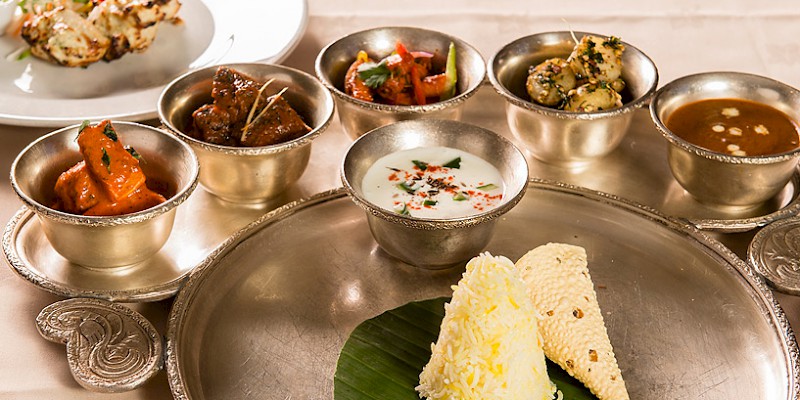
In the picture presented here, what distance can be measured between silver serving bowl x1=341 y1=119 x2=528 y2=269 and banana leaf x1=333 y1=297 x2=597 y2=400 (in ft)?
0.57

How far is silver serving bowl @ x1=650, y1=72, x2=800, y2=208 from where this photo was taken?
9.75 ft

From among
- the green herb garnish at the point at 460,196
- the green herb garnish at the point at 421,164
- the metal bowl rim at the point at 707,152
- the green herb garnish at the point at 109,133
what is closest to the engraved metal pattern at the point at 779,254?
the metal bowl rim at the point at 707,152

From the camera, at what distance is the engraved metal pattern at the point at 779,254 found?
2762 millimetres

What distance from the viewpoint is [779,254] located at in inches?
112

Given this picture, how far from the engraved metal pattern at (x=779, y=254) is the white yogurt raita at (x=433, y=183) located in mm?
840

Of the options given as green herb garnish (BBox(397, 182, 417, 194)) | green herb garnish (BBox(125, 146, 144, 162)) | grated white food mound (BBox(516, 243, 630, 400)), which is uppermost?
green herb garnish (BBox(125, 146, 144, 162))

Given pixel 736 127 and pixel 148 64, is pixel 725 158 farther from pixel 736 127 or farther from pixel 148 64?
pixel 148 64

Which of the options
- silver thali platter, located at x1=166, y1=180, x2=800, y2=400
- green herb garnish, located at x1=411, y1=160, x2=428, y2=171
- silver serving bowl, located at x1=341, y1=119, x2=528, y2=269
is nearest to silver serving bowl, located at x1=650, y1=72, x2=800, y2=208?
silver thali platter, located at x1=166, y1=180, x2=800, y2=400

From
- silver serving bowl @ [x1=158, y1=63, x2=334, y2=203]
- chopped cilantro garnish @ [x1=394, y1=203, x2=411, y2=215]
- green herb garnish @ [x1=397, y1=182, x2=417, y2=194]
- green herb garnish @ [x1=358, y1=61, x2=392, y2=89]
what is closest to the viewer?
chopped cilantro garnish @ [x1=394, y1=203, x2=411, y2=215]

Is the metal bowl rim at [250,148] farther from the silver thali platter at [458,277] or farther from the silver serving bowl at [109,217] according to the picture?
the silver thali platter at [458,277]

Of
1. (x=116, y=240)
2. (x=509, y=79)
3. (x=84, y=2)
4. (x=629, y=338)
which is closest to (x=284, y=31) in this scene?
(x=84, y=2)

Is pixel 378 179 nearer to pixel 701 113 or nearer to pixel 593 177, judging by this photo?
pixel 593 177

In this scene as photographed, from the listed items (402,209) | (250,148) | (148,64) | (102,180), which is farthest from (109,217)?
(148,64)

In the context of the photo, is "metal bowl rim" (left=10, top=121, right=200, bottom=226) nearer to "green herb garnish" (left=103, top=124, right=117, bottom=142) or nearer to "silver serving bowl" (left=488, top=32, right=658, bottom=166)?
"green herb garnish" (left=103, top=124, right=117, bottom=142)
